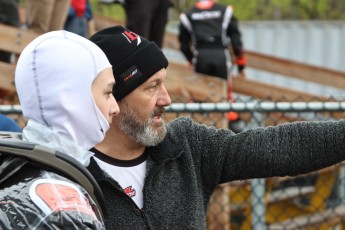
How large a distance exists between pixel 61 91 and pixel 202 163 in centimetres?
105

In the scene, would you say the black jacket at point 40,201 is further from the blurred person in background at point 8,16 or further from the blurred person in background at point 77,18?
the blurred person in background at point 77,18

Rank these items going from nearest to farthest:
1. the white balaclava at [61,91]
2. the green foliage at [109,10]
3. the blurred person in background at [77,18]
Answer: the white balaclava at [61,91] → the blurred person in background at [77,18] → the green foliage at [109,10]

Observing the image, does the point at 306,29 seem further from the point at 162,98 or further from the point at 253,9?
the point at 162,98

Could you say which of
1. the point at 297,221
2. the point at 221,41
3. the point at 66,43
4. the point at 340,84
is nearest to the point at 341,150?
the point at 66,43

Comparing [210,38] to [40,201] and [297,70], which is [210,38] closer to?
[297,70]

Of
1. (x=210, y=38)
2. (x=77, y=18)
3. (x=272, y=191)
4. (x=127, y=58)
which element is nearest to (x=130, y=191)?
(x=127, y=58)

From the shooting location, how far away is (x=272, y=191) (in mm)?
7266

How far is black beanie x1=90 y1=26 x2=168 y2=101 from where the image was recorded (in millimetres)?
3012

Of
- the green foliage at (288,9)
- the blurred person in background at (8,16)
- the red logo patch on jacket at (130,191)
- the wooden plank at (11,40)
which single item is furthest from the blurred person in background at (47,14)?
the green foliage at (288,9)

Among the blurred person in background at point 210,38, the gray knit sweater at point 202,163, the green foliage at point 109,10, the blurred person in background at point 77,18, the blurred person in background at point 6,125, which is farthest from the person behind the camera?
the green foliage at point 109,10

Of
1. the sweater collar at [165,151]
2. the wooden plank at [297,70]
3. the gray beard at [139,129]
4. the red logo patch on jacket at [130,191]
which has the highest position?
the gray beard at [139,129]

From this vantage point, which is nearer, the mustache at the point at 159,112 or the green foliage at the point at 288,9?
the mustache at the point at 159,112

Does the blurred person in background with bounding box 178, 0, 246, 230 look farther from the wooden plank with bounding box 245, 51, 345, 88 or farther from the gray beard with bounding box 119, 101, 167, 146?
the gray beard with bounding box 119, 101, 167, 146

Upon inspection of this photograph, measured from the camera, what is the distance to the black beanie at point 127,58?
3.01 metres
